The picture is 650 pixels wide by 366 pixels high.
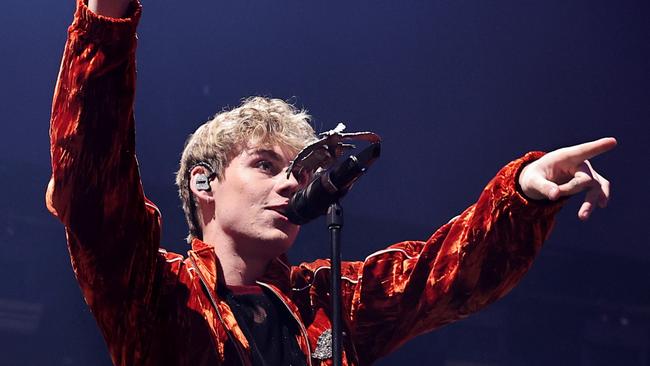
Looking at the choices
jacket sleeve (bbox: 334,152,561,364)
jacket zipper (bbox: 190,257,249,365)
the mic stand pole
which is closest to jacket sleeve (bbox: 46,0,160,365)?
jacket zipper (bbox: 190,257,249,365)

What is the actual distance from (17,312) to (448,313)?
155 centimetres

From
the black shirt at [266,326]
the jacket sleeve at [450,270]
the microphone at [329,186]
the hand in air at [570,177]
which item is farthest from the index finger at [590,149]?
the black shirt at [266,326]

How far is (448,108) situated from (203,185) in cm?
177

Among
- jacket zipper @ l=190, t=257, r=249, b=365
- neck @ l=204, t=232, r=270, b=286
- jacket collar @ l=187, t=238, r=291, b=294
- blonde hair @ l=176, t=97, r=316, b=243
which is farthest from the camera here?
blonde hair @ l=176, t=97, r=316, b=243

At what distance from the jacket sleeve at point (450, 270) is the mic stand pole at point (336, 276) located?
491mm

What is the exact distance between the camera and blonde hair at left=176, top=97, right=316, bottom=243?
216cm

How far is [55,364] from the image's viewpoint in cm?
290

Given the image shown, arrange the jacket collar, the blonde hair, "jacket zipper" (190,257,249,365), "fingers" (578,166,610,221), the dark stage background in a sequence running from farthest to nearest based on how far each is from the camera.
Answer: the dark stage background < the blonde hair < the jacket collar < "jacket zipper" (190,257,249,365) < "fingers" (578,166,610,221)

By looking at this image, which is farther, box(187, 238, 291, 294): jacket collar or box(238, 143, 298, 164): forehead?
box(238, 143, 298, 164): forehead

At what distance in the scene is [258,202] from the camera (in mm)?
2016

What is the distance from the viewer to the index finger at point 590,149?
1539 millimetres

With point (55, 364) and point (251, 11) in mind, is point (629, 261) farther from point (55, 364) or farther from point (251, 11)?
point (55, 364)

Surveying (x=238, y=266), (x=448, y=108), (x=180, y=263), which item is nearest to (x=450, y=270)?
(x=238, y=266)

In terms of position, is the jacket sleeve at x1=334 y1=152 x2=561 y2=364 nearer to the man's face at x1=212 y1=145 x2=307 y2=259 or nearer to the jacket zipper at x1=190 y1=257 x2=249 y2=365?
the man's face at x1=212 y1=145 x2=307 y2=259
